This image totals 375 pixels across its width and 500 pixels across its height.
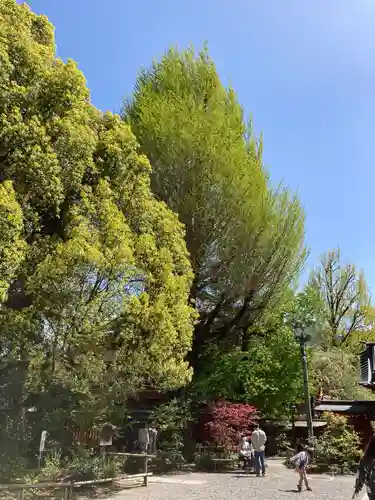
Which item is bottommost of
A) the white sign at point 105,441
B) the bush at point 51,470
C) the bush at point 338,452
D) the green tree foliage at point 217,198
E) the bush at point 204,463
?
the bush at point 204,463

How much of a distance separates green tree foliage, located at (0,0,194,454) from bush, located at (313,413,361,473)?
6734 mm

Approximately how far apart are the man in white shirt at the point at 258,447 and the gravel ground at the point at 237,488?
0.30 m

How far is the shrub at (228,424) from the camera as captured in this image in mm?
18031

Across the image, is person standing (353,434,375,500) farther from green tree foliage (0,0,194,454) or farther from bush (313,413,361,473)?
bush (313,413,361,473)

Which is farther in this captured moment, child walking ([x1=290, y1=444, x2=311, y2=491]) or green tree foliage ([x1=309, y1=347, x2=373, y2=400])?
green tree foliage ([x1=309, y1=347, x2=373, y2=400])

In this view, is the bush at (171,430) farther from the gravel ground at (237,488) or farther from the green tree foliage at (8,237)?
the green tree foliage at (8,237)

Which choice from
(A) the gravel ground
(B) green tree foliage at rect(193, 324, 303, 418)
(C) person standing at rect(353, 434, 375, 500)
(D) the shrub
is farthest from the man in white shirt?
(C) person standing at rect(353, 434, 375, 500)

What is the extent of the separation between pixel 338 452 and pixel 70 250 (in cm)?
1215

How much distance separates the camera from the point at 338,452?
1686 cm

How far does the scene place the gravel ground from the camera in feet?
37.0

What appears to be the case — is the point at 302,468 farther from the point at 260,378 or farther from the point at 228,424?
the point at 260,378

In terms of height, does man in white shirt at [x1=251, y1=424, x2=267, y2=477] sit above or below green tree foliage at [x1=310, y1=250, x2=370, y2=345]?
below

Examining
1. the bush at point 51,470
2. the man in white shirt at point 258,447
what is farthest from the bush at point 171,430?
the bush at point 51,470

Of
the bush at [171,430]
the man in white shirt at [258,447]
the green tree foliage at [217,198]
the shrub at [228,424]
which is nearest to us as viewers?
the man in white shirt at [258,447]
